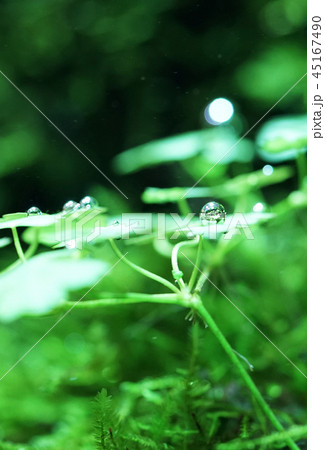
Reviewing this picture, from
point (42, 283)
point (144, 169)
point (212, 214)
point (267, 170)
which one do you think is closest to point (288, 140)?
point (267, 170)

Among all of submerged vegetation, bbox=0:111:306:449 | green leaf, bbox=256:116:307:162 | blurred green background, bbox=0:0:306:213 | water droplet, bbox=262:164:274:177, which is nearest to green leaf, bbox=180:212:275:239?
submerged vegetation, bbox=0:111:306:449

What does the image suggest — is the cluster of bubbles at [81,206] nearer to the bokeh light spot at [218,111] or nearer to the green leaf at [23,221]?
the green leaf at [23,221]

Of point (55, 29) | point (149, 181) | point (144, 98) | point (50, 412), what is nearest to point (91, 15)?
point (55, 29)

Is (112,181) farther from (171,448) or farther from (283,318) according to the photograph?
(171,448)

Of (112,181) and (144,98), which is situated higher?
(144,98)

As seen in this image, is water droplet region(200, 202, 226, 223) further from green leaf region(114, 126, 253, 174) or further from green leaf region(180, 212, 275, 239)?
green leaf region(114, 126, 253, 174)

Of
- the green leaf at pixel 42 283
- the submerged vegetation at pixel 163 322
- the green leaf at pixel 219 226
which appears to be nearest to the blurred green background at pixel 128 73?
the submerged vegetation at pixel 163 322
